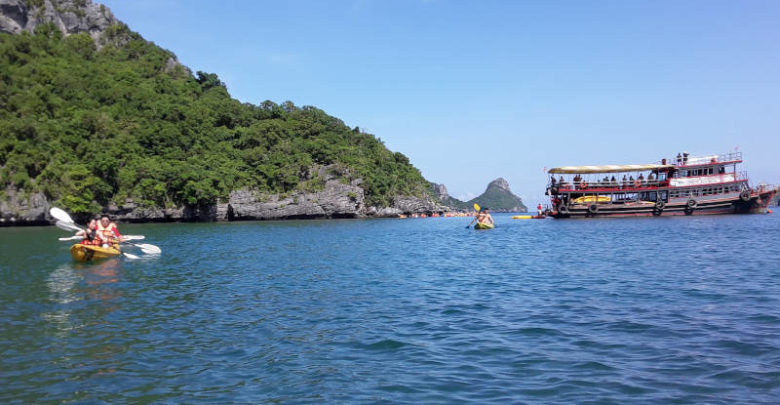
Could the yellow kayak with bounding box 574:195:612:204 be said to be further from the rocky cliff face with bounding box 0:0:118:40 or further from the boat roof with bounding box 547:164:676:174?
the rocky cliff face with bounding box 0:0:118:40

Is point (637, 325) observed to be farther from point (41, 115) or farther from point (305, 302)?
point (41, 115)

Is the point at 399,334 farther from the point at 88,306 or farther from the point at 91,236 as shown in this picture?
the point at 91,236

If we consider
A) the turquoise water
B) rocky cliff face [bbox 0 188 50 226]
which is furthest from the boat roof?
rocky cliff face [bbox 0 188 50 226]

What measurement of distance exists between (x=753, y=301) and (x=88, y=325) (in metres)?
15.6

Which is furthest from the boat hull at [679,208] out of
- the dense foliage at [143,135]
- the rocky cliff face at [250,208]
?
the dense foliage at [143,135]

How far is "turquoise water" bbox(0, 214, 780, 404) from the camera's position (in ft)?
21.2

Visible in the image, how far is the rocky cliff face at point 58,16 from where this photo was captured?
91300 mm

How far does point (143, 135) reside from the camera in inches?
3002

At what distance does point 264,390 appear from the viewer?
6.52 meters

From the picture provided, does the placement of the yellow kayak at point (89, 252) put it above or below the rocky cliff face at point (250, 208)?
below

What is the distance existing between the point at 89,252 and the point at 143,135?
61.8 m

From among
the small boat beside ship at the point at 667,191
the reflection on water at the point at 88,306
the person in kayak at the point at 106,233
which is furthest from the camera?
the small boat beside ship at the point at 667,191

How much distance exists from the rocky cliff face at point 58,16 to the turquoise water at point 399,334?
103 metres

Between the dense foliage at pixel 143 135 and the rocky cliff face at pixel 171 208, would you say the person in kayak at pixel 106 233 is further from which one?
the rocky cliff face at pixel 171 208
